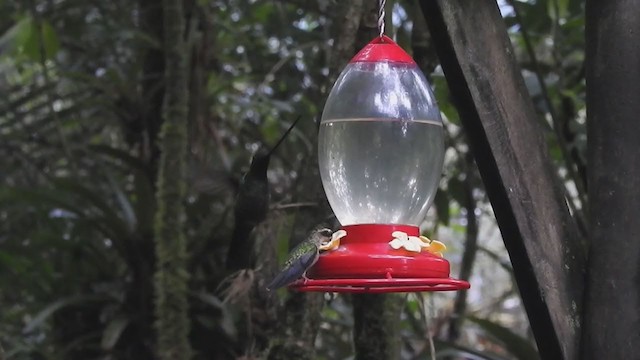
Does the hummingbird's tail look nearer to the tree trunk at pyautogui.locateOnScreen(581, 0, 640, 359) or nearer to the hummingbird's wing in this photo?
the hummingbird's wing

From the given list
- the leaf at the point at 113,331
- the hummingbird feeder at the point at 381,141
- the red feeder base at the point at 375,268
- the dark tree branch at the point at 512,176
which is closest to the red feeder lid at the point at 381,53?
the hummingbird feeder at the point at 381,141

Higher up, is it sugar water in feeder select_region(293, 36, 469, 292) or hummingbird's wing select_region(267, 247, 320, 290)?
sugar water in feeder select_region(293, 36, 469, 292)

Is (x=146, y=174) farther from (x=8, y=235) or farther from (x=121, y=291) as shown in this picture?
(x=8, y=235)

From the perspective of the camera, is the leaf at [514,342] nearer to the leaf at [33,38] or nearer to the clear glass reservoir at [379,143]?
the clear glass reservoir at [379,143]

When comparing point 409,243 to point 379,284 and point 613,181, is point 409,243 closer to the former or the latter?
point 379,284

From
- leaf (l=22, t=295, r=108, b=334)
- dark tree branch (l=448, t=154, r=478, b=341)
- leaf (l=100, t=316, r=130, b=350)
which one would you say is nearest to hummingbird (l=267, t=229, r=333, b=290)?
leaf (l=100, t=316, r=130, b=350)

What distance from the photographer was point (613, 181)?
1319mm

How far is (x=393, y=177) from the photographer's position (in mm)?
1560

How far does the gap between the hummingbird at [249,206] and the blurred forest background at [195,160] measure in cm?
6

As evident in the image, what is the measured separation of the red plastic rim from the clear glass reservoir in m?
0.25

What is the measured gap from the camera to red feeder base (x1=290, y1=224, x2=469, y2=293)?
1.21 meters

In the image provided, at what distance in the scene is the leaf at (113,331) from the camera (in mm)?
2660

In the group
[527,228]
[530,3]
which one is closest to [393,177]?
[527,228]

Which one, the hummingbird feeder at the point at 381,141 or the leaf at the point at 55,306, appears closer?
the hummingbird feeder at the point at 381,141
